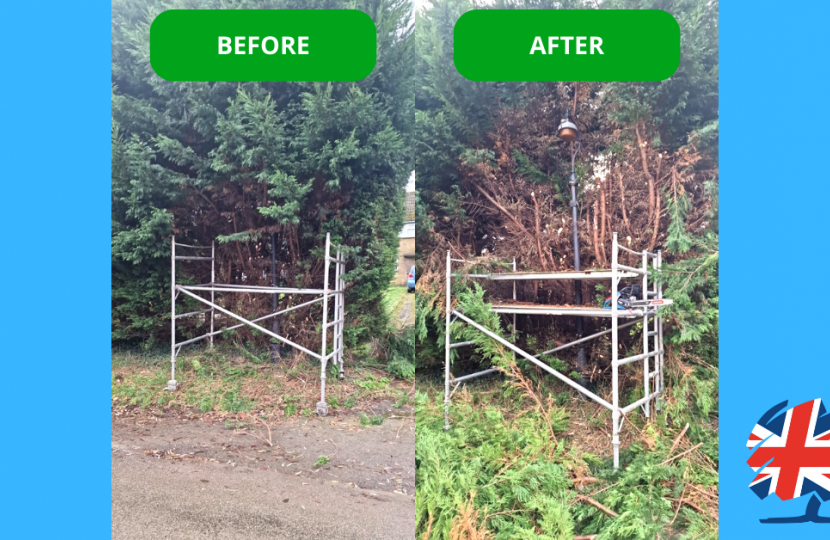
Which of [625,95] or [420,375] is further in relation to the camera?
[420,375]

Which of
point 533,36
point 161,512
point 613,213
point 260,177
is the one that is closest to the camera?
point 533,36

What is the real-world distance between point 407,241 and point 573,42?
124cm

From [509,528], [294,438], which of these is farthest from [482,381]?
[294,438]

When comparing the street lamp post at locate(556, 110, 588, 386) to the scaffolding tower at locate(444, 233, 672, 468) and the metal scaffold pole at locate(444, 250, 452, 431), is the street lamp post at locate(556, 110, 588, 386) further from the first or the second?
the metal scaffold pole at locate(444, 250, 452, 431)

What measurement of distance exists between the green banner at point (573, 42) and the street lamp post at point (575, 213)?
17.0 inches

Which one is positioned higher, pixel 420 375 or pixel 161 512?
pixel 420 375

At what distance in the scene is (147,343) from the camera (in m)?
2.74

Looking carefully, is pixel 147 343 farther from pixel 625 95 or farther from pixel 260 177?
pixel 625 95

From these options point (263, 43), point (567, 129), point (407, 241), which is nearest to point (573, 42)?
point (567, 129)

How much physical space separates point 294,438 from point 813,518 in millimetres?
2186

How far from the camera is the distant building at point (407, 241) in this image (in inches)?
84.5

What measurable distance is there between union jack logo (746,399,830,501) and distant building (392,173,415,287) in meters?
1.63

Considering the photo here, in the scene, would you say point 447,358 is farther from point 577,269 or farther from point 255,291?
point 255,291

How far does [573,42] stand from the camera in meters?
1.46
